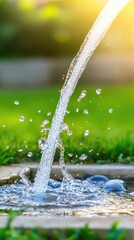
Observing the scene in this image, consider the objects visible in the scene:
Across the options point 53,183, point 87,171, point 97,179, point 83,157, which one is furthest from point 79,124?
point 53,183

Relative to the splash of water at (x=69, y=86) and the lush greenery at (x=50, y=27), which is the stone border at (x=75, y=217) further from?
the lush greenery at (x=50, y=27)

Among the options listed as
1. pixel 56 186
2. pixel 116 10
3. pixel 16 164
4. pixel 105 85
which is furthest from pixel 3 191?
pixel 105 85

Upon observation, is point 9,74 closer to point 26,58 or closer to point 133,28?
point 26,58

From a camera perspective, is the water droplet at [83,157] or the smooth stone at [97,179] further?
the water droplet at [83,157]

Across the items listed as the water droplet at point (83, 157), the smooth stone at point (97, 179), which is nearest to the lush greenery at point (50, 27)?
the water droplet at point (83, 157)

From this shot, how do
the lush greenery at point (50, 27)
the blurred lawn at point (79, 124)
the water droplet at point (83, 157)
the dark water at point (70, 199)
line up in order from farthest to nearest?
the lush greenery at point (50, 27), the blurred lawn at point (79, 124), the water droplet at point (83, 157), the dark water at point (70, 199)
